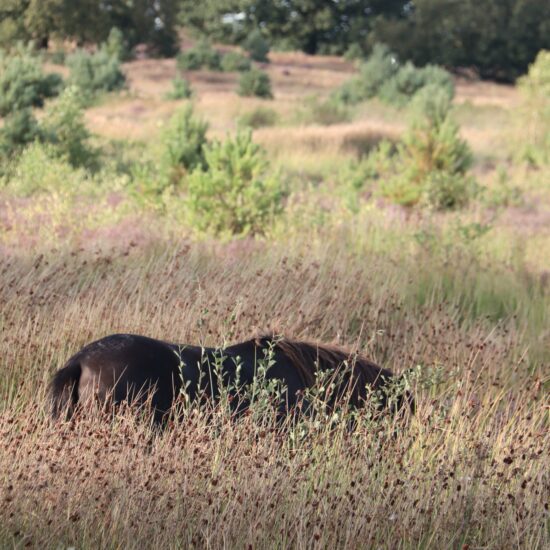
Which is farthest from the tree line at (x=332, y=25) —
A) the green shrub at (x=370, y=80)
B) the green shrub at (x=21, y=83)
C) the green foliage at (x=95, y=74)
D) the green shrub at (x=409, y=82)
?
the green shrub at (x=21, y=83)

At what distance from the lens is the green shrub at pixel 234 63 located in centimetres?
4919

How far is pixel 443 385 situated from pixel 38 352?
7.54ft

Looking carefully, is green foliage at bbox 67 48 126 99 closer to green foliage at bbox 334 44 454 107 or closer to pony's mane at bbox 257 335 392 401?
green foliage at bbox 334 44 454 107

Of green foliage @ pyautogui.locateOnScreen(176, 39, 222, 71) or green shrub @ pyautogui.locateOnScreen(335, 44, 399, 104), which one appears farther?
green foliage @ pyautogui.locateOnScreen(176, 39, 222, 71)

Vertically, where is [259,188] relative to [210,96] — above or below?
above

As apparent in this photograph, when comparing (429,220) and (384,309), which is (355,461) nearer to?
(384,309)

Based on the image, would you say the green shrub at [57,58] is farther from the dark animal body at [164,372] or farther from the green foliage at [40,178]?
the dark animal body at [164,372]

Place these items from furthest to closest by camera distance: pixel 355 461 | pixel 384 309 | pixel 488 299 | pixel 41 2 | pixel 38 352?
1. pixel 41 2
2. pixel 488 299
3. pixel 384 309
4. pixel 38 352
5. pixel 355 461

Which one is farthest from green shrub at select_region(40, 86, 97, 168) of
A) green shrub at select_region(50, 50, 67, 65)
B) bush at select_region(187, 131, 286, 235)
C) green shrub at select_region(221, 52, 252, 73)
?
green shrub at select_region(221, 52, 252, 73)

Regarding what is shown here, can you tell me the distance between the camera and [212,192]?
11250 millimetres

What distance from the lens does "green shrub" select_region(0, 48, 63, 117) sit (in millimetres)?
17922

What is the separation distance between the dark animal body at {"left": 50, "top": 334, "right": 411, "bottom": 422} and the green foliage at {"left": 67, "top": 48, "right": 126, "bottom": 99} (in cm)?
3138

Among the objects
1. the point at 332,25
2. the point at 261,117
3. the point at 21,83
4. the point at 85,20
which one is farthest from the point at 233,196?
the point at 332,25

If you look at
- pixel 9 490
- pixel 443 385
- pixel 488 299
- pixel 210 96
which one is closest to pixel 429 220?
pixel 488 299
